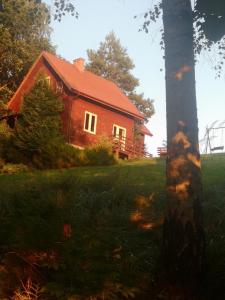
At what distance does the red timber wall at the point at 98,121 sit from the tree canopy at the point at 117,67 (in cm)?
2084

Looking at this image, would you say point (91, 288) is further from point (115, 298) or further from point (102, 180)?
point (102, 180)

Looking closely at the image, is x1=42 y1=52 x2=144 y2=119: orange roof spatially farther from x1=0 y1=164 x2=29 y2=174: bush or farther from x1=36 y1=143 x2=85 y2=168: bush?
x1=0 y1=164 x2=29 y2=174: bush

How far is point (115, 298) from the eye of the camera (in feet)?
15.4

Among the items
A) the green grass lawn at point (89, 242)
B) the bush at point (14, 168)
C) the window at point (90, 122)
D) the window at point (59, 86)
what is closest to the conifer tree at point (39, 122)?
the bush at point (14, 168)

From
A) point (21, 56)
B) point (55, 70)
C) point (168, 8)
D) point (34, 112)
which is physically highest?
point (21, 56)

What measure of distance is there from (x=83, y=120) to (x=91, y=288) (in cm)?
2668

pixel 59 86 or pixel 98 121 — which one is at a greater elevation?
pixel 59 86

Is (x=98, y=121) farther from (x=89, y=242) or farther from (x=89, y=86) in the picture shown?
(x=89, y=242)

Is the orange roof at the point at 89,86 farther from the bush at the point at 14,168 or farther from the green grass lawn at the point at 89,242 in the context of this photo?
the green grass lawn at the point at 89,242

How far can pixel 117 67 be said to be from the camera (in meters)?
59.1

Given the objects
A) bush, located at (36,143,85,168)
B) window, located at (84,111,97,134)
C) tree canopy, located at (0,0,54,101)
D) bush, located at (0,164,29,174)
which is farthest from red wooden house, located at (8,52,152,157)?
bush, located at (0,164,29,174)

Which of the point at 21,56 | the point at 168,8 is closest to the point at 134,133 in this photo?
the point at 21,56

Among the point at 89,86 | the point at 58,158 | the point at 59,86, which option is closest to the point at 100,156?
the point at 58,158

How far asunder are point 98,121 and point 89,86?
11.4 ft
